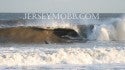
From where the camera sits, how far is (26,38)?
65.9ft

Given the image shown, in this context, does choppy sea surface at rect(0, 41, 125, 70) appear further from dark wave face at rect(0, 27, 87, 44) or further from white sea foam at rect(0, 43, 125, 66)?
dark wave face at rect(0, 27, 87, 44)

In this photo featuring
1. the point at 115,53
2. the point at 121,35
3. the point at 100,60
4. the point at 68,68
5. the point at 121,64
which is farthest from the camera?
the point at 121,35

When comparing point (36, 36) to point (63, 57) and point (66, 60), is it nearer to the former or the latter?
point (63, 57)

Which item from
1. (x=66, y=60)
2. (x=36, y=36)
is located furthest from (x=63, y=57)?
(x=36, y=36)

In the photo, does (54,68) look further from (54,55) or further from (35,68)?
(54,55)

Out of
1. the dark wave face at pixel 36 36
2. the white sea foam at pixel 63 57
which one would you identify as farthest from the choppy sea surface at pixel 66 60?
the dark wave face at pixel 36 36

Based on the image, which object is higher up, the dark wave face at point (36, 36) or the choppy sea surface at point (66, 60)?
the choppy sea surface at point (66, 60)

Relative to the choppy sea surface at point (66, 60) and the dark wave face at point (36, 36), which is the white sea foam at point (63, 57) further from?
the dark wave face at point (36, 36)

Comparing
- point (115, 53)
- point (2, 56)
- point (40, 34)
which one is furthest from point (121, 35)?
point (2, 56)

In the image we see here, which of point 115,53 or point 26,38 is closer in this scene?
point 115,53

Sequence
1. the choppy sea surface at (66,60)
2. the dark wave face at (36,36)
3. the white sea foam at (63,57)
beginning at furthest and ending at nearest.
Result: 1. the dark wave face at (36,36)
2. the white sea foam at (63,57)
3. the choppy sea surface at (66,60)

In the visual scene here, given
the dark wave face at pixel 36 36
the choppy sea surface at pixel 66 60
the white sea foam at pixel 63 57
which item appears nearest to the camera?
the choppy sea surface at pixel 66 60

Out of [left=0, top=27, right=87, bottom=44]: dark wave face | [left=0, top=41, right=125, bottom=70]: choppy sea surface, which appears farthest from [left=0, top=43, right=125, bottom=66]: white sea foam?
[left=0, top=27, right=87, bottom=44]: dark wave face

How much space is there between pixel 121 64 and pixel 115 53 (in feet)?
6.27
